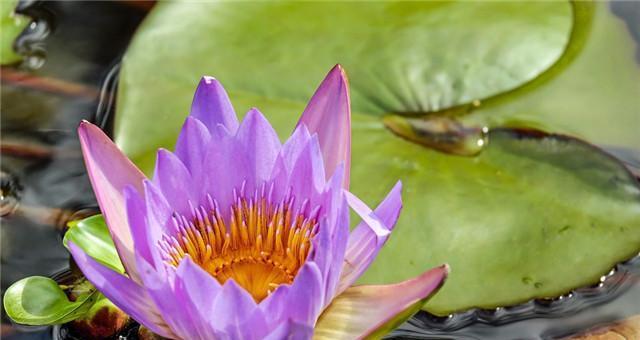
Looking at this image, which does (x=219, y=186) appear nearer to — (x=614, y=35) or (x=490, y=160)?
(x=490, y=160)

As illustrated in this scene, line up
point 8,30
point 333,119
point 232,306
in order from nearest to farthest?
point 232,306
point 333,119
point 8,30

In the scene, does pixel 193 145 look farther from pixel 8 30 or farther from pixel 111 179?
pixel 8 30

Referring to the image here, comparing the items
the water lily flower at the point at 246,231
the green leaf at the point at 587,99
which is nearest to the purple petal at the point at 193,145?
the water lily flower at the point at 246,231

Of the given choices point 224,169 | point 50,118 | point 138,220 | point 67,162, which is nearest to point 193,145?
point 224,169

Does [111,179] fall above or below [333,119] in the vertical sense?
below

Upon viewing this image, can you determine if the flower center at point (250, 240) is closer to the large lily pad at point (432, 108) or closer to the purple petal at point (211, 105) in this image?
the purple petal at point (211, 105)
